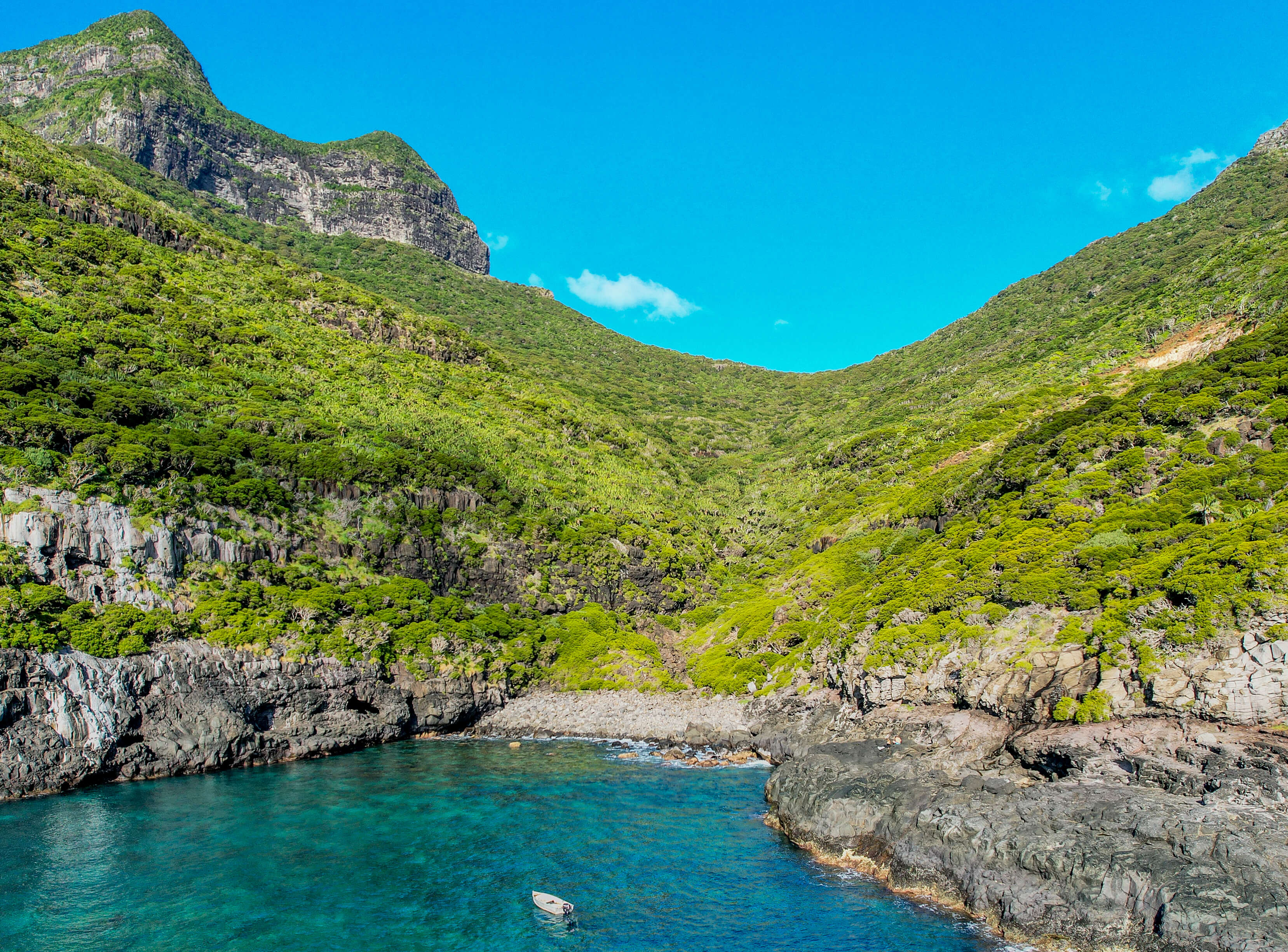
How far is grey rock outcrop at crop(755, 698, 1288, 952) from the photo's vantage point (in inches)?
709

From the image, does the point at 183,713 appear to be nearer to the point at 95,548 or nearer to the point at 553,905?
the point at 95,548

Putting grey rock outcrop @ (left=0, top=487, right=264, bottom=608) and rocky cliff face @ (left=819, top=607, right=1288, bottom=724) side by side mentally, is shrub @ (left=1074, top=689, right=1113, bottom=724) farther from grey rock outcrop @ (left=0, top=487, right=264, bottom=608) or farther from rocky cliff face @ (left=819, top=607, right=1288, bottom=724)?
grey rock outcrop @ (left=0, top=487, right=264, bottom=608)

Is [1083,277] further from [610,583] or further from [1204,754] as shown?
[1204,754]

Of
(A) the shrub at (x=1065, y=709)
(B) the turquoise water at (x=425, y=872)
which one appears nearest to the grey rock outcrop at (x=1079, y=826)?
(A) the shrub at (x=1065, y=709)

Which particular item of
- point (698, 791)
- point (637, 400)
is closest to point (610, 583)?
point (698, 791)

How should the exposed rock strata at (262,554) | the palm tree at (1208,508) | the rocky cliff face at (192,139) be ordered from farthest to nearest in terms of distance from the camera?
the rocky cliff face at (192,139), the exposed rock strata at (262,554), the palm tree at (1208,508)

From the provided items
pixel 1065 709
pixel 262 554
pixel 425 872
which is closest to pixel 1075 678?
pixel 1065 709

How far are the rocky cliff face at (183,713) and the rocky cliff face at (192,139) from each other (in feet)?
509

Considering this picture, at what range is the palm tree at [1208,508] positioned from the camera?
31.0 m

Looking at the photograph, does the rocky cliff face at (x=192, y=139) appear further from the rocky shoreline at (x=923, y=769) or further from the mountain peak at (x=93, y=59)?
the rocky shoreline at (x=923, y=769)

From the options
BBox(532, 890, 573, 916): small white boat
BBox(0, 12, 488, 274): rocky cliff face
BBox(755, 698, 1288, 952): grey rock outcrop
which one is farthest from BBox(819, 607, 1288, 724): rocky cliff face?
BBox(0, 12, 488, 274): rocky cliff face

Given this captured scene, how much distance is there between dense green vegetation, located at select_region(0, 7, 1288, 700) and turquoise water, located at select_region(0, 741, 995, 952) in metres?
11.9

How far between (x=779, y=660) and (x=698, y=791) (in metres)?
19.6

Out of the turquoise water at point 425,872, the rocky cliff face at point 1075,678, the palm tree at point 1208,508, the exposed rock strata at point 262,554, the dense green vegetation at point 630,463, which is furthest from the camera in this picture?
the exposed rock strata at point 262,554
